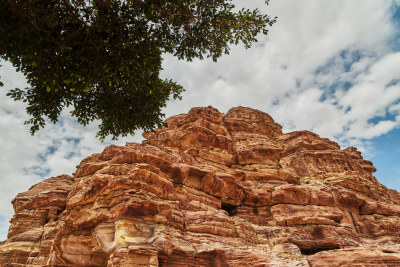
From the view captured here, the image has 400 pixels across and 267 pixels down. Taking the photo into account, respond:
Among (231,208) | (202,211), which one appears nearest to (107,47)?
(202,211)

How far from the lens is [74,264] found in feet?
52.0

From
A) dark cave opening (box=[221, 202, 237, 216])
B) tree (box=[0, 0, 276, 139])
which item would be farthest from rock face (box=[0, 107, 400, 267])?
tree (box=[0, 0, 276, 139])

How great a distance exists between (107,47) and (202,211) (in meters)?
15.5

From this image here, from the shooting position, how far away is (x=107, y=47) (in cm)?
851

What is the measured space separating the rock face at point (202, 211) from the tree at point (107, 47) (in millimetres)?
5854

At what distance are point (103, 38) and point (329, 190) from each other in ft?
112

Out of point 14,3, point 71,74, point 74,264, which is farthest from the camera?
point 74,264

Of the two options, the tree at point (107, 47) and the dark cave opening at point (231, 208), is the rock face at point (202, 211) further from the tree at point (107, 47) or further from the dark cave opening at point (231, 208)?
the tree at point (107, 47)

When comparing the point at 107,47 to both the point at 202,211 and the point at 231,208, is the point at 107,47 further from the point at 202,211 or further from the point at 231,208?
the point at 231,208

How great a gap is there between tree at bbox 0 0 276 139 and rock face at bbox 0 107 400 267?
5854mm

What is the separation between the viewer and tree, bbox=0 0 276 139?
25.2 feet

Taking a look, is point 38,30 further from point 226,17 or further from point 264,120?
point 264,120

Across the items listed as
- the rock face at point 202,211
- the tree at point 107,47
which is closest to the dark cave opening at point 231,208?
the rock face at point 202,211

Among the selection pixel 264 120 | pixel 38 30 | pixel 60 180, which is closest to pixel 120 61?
pixel 38 30
